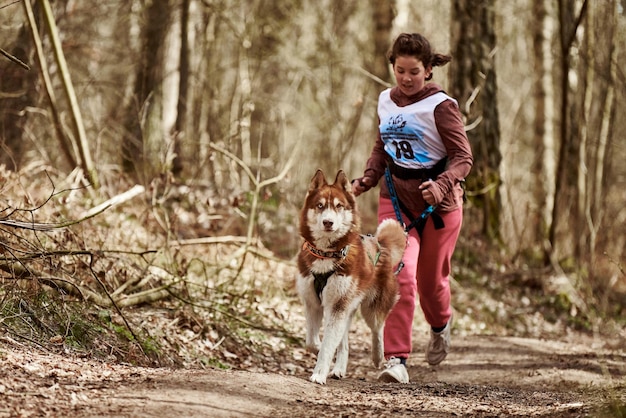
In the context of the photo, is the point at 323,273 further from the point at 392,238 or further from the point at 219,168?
the point at 219,168

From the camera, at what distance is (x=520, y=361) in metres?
7.61

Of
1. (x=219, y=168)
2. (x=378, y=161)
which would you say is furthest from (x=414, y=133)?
(x=219, y=168)

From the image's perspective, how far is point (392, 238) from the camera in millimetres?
5770

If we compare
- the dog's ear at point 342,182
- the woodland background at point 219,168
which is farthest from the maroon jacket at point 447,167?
the woodland background at point 219,168

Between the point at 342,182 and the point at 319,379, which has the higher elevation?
the point at 342,182

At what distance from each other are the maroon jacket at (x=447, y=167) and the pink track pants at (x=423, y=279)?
0.12 metres

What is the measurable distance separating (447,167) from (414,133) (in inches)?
14.1

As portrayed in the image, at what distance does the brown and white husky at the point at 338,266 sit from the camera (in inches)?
216

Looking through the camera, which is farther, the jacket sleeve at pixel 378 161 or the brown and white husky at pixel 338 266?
the jacket sleeve at pixel 378 161

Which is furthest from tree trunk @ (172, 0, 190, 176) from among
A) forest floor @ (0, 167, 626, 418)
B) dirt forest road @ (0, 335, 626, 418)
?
dirt forest road @ (0, 335, 626, 418)

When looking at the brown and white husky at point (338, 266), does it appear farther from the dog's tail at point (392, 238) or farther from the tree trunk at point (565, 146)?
the tree trunk at point (565, 146)

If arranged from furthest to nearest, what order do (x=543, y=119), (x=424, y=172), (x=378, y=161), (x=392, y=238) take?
(x=543, y=119) → (x=378, y=161) → (x=424, y=172) → (x=392, y=238)

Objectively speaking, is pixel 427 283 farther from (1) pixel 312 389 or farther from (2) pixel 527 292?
(2) pixel 527 292

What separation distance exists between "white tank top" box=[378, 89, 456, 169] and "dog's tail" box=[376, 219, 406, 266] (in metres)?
0.48
